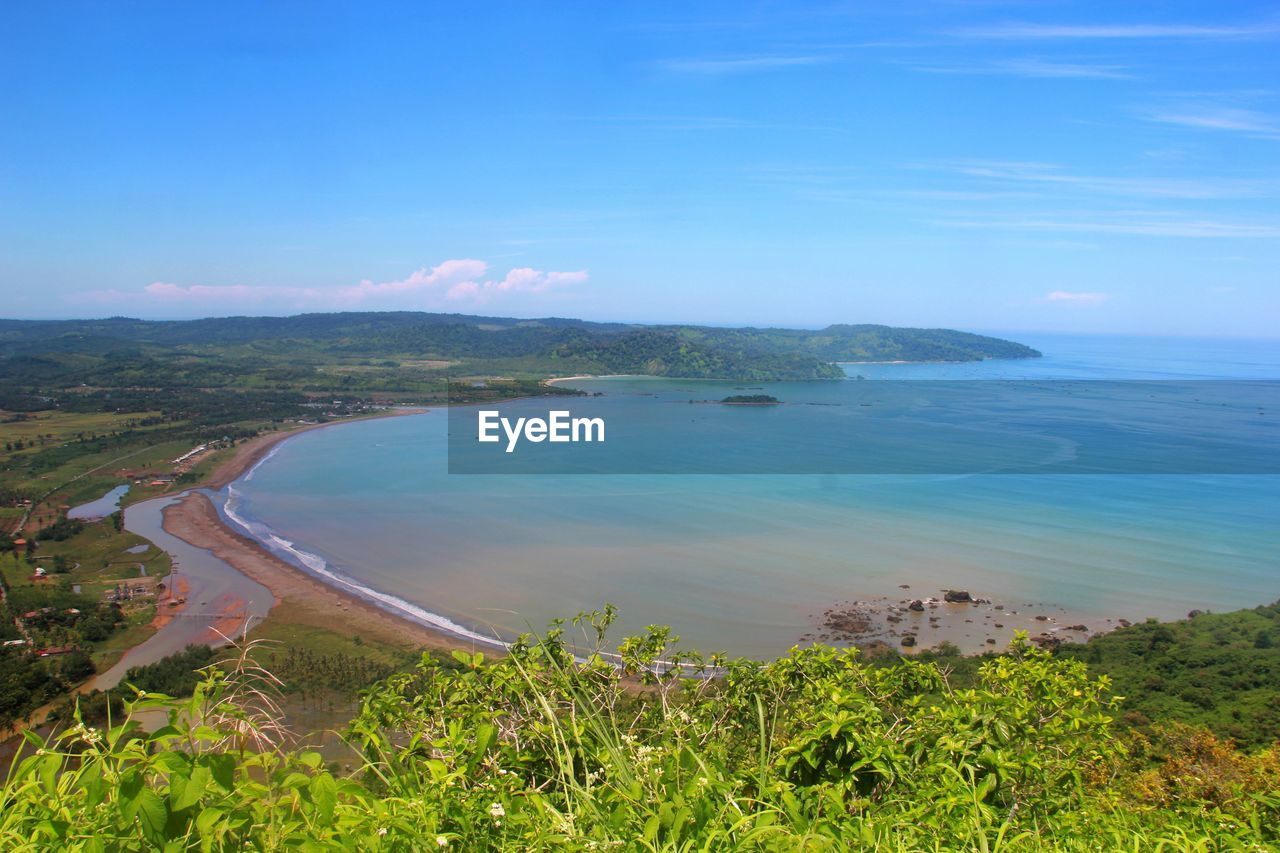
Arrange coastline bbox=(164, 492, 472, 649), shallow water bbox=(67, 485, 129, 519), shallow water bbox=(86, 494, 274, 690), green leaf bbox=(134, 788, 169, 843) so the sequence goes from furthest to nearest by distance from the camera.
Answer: shallow water bbox=(67, 485, 129, 519) < coastline bbox=(164, 492, 472, 649) < shallow water bbox=(86, 494, 274, 690) < green leaf bbox=(134, 788, 169, 843)

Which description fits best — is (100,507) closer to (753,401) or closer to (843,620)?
(843,620)

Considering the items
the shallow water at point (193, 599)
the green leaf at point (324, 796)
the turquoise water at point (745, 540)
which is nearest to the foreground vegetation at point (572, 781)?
the green leaf at point (324, 796)

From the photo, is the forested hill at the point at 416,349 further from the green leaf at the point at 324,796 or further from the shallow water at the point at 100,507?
the green leaf at the point at 324,796

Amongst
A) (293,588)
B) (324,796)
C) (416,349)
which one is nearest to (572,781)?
(324,796)

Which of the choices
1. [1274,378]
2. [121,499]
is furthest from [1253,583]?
[1274,378]

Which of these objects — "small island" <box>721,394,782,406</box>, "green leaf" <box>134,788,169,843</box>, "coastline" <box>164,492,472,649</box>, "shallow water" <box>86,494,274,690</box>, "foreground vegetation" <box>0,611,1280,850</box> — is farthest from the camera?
"small island" <box>721,394,782,406</box>

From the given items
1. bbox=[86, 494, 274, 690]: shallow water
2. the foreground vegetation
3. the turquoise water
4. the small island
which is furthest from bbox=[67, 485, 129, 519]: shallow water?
the small island

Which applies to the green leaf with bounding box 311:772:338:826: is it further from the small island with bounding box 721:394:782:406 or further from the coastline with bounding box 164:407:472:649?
the small island with bounding box 721:394:782:406
